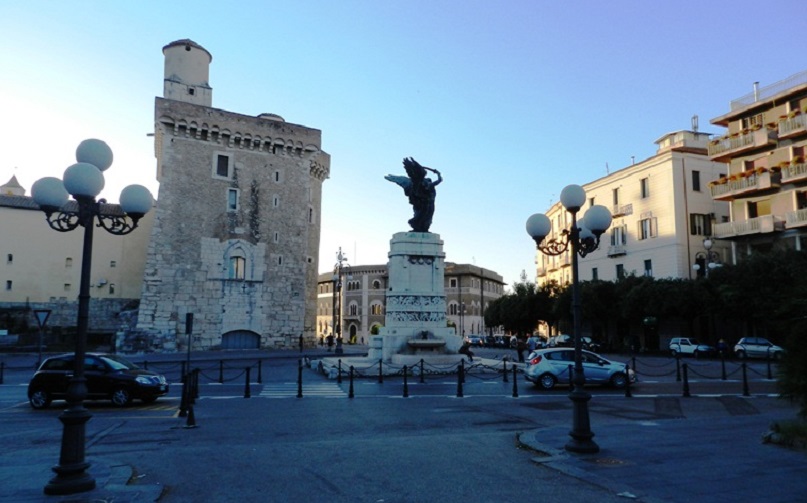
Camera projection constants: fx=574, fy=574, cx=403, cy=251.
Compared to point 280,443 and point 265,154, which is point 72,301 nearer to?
point 265,154

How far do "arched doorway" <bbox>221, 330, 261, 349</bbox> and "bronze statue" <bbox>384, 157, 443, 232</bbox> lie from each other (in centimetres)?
2173

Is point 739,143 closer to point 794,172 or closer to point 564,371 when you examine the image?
point 794,172

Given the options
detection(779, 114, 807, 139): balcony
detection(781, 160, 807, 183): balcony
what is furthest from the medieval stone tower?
detection(781, 160, 807, 183): balcony

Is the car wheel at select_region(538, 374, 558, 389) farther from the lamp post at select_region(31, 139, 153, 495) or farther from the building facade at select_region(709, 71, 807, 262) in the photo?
the building facade at select_region(709, 71, 807, 262)

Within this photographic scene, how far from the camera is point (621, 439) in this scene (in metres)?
9.05

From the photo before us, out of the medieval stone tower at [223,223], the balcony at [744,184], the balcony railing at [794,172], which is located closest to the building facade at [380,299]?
the medieval stone tower at [223,223]

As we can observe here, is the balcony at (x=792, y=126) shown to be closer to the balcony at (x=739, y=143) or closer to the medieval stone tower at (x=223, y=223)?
the balcony at (x=739, y=143)

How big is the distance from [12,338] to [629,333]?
4712 centimetres

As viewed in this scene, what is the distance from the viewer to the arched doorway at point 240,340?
42.8 metres

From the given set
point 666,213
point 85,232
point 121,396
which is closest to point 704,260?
point 666,213

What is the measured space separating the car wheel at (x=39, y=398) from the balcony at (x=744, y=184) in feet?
135

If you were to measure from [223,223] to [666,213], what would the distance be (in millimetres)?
34147

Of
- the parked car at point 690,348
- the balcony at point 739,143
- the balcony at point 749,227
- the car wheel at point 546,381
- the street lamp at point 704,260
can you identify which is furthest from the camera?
the street lamp at point 704,260

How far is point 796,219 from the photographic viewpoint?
35.8 meters
